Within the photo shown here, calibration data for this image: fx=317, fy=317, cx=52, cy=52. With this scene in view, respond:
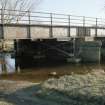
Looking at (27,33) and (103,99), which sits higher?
(27,33)

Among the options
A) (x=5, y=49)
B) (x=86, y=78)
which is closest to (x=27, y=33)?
(x=86, y=78)

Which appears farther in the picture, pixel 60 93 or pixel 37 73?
pixel 37 73

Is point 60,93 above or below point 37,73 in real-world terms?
above

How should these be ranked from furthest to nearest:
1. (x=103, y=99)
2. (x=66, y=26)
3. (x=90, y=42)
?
1. (x=90, y=42)
2. (x=66, y=26)
3. (x=103, y=99)

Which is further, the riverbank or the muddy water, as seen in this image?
the muddy water

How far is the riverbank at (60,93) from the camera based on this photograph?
42.0ft

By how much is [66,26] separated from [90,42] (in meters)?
5.66

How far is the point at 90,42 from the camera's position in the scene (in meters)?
36.0

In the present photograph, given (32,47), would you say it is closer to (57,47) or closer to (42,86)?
(57,47)

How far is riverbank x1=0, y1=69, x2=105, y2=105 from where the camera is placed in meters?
12.8

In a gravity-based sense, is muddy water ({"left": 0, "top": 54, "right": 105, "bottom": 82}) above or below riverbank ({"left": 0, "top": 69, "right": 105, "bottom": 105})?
below

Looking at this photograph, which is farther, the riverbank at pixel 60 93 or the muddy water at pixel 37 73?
the muddy water at pixel 37 73

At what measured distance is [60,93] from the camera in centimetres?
1405

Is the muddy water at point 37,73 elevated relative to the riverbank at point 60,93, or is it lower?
lower
